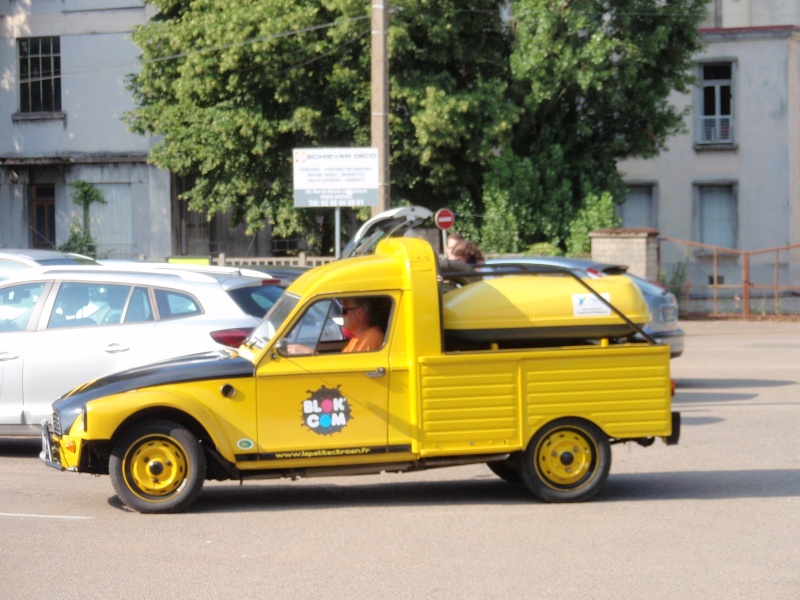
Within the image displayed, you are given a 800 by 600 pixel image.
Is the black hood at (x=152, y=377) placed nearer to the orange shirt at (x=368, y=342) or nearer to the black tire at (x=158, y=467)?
the black tire at (x=158, y=467)

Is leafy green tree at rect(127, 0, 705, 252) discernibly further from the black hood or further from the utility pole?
the black hood

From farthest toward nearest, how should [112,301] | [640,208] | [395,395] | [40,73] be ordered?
[640,208] → [40,73] → [112,301] → [395,395]

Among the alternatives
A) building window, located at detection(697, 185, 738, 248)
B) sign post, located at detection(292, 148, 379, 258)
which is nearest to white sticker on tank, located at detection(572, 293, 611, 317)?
sign post, located at detection(292, 148, 379, 258)

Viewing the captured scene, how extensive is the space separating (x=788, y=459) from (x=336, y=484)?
3.83m

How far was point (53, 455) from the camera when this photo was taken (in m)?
8.56

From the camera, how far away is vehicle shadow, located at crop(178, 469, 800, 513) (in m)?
8.93

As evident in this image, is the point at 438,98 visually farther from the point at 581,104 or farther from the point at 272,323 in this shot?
the point at 272,323

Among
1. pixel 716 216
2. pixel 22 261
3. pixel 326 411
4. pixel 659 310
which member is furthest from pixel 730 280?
pixel 326 411

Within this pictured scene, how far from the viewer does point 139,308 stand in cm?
1053

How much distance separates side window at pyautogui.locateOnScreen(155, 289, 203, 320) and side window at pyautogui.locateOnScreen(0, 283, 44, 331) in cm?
106

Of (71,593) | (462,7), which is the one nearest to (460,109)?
(462,7)

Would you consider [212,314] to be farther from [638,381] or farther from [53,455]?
[638,381]

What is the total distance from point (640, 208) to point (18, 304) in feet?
96.4

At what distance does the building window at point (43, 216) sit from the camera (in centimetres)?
3425
